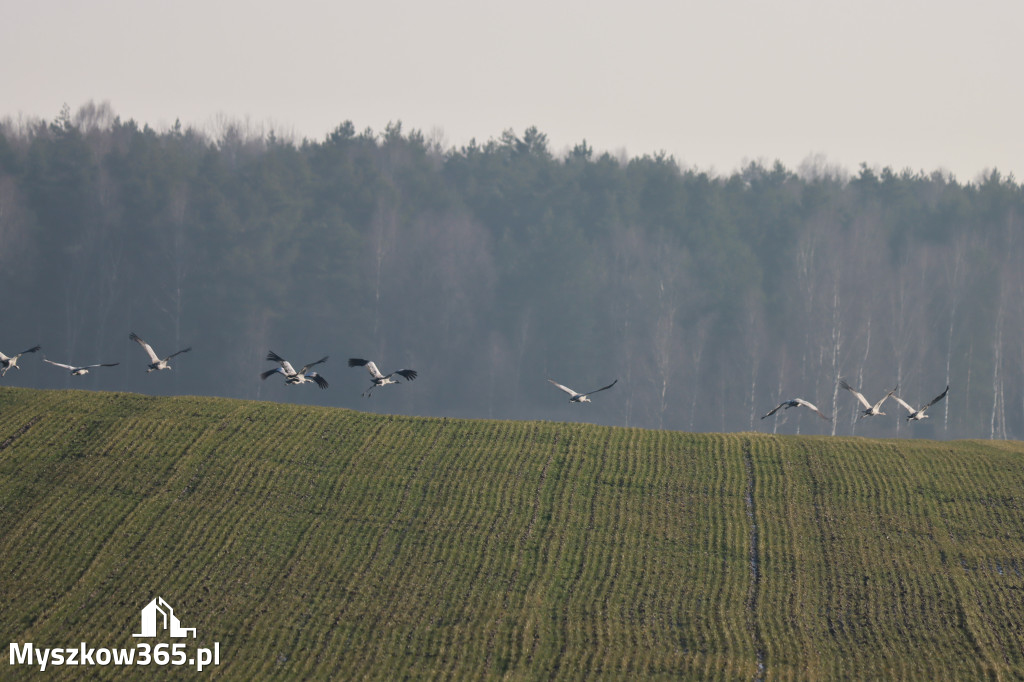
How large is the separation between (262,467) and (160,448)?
172 inches

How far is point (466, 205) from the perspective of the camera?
11956 cm

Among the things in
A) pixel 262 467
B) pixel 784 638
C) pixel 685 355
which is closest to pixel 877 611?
pixel 784 638

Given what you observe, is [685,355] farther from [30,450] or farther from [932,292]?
[30,450]

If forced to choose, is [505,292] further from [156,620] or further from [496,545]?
[156,620]

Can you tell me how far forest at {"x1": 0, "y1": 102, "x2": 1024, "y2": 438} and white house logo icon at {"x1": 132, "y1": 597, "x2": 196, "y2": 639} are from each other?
6446cm

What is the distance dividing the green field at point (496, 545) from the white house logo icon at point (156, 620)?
0.35 m

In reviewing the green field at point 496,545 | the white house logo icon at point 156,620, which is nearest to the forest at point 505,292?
the green field at point 496,545

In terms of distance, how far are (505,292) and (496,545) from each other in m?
72.3

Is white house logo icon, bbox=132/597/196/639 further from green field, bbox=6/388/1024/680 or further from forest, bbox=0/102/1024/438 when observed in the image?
forest, bbox=0/102/1024/438

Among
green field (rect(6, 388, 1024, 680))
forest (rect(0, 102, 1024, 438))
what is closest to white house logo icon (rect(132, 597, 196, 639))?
green field (rect(6, 388, 1024, 680))

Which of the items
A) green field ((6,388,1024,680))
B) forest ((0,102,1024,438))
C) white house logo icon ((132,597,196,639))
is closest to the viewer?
green field ((6,388,1024,680))

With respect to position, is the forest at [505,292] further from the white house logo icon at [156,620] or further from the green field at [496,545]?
the white house logo icon at [156,620]

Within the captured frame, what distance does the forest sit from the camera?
101 metres

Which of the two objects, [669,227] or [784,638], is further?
[669,227]
